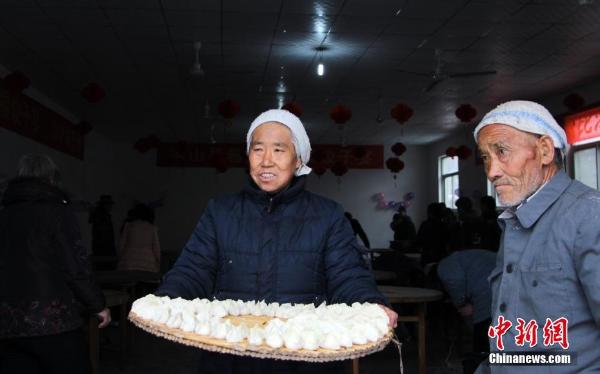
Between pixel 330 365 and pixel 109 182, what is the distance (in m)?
13.1

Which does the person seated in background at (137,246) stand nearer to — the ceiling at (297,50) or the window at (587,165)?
the ceiling at (297,50)

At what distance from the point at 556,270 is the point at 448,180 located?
13.9 m

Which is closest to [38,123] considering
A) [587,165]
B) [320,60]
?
[320,60]

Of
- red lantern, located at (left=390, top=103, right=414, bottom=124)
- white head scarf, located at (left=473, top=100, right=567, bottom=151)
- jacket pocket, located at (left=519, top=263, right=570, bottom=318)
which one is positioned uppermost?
red lantern, located at (left=390, top=103, right=414, bottom=124)

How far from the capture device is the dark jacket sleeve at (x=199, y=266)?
6.28ft

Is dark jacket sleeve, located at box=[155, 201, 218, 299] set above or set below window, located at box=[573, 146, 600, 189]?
below

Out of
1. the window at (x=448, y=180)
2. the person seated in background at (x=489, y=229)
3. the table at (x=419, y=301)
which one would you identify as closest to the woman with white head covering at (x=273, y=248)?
the table at (x=419, y=301)

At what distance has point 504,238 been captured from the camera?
1650 mm

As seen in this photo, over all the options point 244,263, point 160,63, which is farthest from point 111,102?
point 244,263

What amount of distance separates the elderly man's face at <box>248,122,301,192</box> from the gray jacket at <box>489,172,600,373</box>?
2.40ft

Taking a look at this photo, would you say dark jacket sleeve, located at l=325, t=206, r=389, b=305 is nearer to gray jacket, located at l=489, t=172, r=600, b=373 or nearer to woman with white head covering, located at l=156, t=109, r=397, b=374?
woman with white head covering, located at l=156, t=109, r=397, b=374

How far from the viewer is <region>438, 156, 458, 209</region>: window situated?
14.5m

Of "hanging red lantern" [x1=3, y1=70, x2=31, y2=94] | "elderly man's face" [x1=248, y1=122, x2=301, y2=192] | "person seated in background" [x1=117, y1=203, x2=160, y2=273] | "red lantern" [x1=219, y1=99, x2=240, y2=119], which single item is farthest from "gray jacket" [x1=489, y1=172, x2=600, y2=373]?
"red lantern" [x1=219, y1=99, x2=240, y2=119]

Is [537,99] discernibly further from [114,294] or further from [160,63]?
[114,294]
